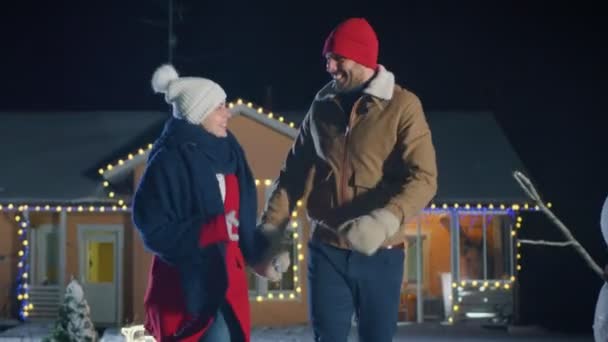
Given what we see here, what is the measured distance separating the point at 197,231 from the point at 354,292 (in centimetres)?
75

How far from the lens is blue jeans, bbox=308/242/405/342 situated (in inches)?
183

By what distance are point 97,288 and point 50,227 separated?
1397 mm

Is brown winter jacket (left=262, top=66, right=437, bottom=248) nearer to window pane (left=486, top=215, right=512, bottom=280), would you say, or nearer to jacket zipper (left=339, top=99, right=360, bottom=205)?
jacket zipper (left=339, top=99, right=360, bottom=205)

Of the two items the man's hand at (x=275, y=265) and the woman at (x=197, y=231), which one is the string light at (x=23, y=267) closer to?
the woman at (x=197, y=231)

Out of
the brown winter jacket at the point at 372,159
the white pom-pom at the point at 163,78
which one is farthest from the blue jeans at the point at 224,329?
the white pom-pom at the point at 163,78

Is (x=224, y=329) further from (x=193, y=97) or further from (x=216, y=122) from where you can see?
(x=193, y=97)

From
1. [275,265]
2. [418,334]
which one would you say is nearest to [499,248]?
[418,334]

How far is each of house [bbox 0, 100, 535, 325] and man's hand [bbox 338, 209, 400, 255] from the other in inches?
501

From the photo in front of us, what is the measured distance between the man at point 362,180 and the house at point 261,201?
12.3m

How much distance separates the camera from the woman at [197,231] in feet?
15.8

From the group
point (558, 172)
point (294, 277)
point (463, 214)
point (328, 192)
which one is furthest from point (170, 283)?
point (558, 172)

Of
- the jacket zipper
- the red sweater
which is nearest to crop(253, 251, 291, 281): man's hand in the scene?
the red sweater

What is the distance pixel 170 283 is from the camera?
4.91 m

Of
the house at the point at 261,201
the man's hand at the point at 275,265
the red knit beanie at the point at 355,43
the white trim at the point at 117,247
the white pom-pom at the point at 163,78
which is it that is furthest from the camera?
the white trim at the point at 117,247
